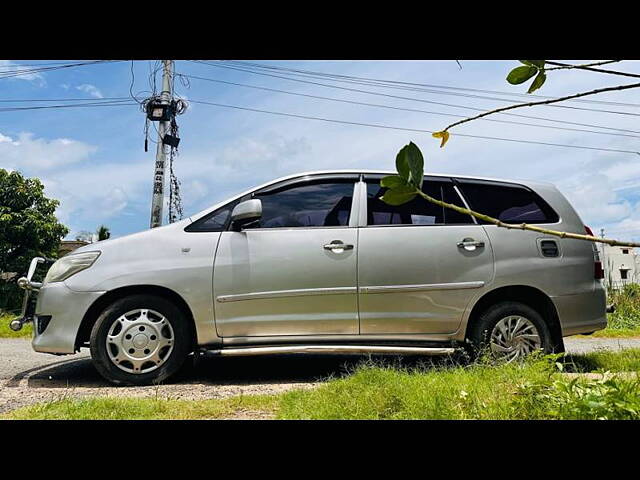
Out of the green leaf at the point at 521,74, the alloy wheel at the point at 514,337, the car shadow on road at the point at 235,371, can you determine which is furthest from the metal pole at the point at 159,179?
the green leaf at the point at 521,74

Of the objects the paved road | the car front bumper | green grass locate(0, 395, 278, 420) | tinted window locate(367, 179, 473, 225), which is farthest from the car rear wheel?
the car front bumper

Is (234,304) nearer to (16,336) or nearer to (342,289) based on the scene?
(342,289)

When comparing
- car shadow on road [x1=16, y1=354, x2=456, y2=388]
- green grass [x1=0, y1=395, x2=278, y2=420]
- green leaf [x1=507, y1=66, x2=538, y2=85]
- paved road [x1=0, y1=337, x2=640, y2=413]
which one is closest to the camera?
green leaf [x1=507, y1=66, x2=538, y2=85]

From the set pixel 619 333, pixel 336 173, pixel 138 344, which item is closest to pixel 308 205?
pixel 336 173

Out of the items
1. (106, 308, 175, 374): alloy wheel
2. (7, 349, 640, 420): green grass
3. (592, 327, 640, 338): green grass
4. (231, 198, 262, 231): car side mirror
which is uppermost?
(231, 198, 262, 231): car side mirror

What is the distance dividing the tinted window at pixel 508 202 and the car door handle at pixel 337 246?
110 centimetres

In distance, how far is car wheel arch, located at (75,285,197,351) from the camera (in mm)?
3314

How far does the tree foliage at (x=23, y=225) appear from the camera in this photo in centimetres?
769

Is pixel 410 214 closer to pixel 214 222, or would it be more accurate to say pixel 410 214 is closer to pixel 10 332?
pixel 214 222

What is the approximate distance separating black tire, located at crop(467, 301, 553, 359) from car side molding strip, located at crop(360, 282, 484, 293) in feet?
0.77

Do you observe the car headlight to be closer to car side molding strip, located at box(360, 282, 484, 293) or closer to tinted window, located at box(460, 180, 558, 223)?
car side molding strip, located at box(360, 282, 484, 293)
